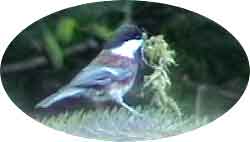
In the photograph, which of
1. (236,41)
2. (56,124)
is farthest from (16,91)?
(236,41)

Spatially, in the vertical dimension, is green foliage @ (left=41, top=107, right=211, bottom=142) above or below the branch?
below

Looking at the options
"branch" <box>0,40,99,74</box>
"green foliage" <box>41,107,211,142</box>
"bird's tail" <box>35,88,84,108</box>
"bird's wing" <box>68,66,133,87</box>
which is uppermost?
"branch" <box>0,40,99,74</box>

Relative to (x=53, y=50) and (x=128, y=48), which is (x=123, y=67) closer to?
(x=128, y=48)

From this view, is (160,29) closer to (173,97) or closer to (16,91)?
(173,97)

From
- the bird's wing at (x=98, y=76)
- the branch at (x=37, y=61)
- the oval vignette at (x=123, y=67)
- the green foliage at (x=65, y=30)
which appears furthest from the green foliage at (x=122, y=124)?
the green foliage at (x=65, y=30)

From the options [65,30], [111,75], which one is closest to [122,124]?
[111,75]

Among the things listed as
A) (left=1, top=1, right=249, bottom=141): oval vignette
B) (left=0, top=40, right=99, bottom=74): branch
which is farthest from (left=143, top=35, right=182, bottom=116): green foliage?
(left=0, top=40, right=99, bottom=74): branch

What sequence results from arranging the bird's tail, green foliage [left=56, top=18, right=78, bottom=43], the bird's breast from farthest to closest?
green foliage [left=56, top=18, right=78, bottom=43], the bird's breast, the bird's tail

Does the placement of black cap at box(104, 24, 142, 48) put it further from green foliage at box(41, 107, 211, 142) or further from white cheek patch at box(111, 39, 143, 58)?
green foliage at box(41, 107, 211, 142)
